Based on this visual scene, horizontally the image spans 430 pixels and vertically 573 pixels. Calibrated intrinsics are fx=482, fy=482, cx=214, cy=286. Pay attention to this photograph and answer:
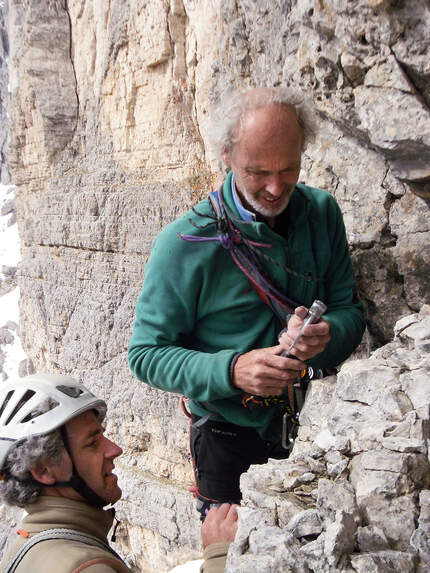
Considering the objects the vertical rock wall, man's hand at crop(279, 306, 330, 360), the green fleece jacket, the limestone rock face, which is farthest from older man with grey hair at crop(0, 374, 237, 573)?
the vertical rock wall

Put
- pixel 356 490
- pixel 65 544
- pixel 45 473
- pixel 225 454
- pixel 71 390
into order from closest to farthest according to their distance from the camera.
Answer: pixel 356 490, pixel 65 544, pixel 45 473, pixel 71 390, pixel 225 454

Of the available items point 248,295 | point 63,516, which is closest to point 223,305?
point 248,295

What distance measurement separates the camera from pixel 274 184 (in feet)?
5.72

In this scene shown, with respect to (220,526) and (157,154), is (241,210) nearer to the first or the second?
(220,526)

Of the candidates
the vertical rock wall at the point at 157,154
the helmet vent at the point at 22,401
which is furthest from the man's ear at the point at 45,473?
the vertical rock wall at the point at 157,154

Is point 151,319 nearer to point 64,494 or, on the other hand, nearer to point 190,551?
point 64,494

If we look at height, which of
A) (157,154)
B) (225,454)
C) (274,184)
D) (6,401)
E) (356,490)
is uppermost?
(274,184)

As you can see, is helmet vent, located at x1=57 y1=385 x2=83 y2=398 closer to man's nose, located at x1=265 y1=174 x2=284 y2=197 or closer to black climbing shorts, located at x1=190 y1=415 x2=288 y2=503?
black climbing shorts, located at x1=190 y1=415 x2=288 y2=503

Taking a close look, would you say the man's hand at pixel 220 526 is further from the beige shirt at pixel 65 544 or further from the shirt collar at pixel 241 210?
the shirt collar at pixel 241 210

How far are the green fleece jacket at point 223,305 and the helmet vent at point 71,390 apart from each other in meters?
0.30

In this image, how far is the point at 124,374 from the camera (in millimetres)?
8719

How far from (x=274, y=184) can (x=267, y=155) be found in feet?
0.35

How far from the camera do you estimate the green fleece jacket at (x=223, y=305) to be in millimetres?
1797

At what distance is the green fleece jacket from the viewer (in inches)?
70.7
